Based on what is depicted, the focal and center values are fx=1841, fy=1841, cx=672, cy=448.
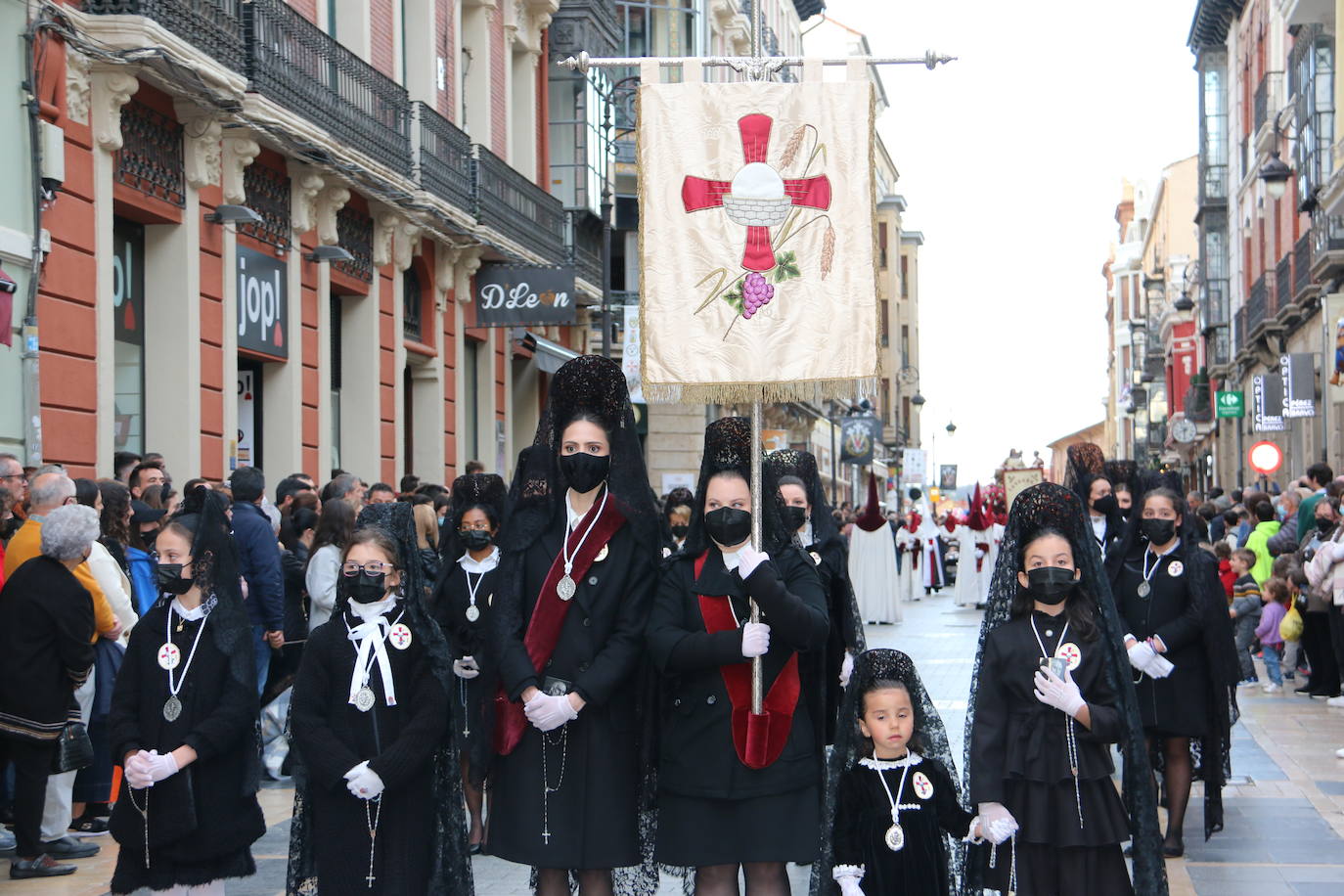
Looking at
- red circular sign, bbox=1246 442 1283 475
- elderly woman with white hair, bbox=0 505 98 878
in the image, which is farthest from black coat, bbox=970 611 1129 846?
red circular sign, bbox=1246 442 1283 475

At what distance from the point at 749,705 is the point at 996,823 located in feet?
3.19

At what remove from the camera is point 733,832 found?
21.3 ft

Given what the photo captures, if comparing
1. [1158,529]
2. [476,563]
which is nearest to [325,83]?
[476,563]

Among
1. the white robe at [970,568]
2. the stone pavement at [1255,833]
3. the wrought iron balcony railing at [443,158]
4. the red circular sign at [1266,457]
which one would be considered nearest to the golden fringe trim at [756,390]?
the stone pavement at [1255,833]

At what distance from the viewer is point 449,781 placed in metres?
7.03

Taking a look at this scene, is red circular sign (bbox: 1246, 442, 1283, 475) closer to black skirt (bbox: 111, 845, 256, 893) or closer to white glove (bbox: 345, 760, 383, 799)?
black skirt (bbox: 111, 845, 256, 893)

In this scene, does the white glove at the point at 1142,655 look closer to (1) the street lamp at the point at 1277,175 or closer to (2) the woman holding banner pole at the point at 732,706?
(2) the woman holding banner pole at the point at 732,706

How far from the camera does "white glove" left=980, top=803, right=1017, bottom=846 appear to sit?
654cm

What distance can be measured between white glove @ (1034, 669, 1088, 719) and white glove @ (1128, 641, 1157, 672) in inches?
111

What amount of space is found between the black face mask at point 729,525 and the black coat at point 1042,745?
1.15 meters

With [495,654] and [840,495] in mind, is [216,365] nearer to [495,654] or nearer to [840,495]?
[495,654]

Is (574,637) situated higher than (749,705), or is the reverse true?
(574,637)

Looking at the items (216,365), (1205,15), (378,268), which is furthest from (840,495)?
(216,365)

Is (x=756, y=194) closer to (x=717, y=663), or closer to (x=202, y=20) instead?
(x=717, y=663)
